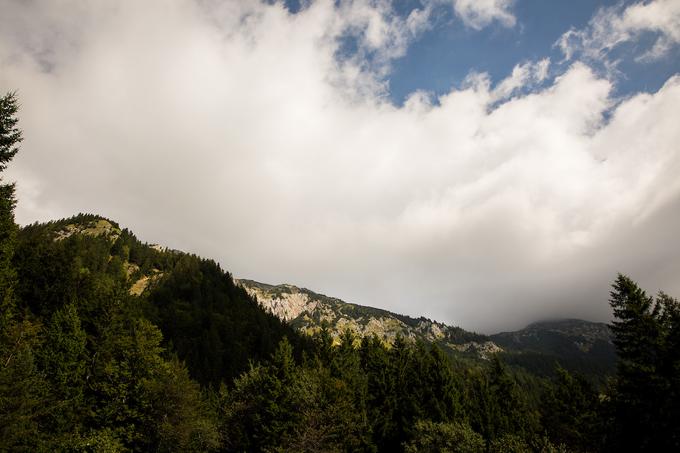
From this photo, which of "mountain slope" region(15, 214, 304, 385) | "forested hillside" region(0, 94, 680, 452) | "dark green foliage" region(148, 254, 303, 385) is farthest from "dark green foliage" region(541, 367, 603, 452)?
"mountain slope" region(15, 214, 304, 385)

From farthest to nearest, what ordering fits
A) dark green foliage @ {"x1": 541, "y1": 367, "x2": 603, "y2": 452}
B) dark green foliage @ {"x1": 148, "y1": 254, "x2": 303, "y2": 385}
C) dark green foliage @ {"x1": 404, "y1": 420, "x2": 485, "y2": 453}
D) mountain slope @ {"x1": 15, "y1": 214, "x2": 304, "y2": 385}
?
1. dark green foliage @ {"x1": 148, "y1": 254, "x2": 303, "y2": 385}
2. mountain slope @ {"x1": 15, "y1": 214, "x2": 304, "y2": 385}
3. dark green foliage @ {"x1": 541, "y1": 367, "x2": 603, "y2": 452}
4. dark green foliage @ {"x1": 404, "y1": 420, "x2": 485, "y2": 453}

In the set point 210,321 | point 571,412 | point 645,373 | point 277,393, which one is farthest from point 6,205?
point 210,321

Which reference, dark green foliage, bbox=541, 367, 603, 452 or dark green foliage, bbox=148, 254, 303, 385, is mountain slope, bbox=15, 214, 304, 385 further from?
dark green foliage, bbox=541, 367, 603, 452

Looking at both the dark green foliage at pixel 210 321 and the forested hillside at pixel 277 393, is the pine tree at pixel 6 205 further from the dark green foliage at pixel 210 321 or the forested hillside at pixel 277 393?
the dark green foliage at pixel 210 321

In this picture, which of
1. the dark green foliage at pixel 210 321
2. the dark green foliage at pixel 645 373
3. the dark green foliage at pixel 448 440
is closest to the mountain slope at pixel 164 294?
the dark green foliage at pixel 210 321

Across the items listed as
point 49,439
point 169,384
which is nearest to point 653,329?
point 169,384

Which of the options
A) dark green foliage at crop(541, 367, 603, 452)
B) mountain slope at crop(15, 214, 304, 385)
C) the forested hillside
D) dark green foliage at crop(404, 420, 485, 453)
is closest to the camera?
dark green foliage at crop(404, 420, 485, 453)

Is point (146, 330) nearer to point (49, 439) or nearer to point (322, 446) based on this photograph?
point (49, 439)

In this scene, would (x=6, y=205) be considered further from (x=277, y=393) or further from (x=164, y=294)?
Answer: (x=164, y=294)

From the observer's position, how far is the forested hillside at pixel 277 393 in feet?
105

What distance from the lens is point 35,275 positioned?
250 feet

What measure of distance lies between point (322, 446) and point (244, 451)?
14.1m

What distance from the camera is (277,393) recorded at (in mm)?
47312

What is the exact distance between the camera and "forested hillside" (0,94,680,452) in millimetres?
32125
